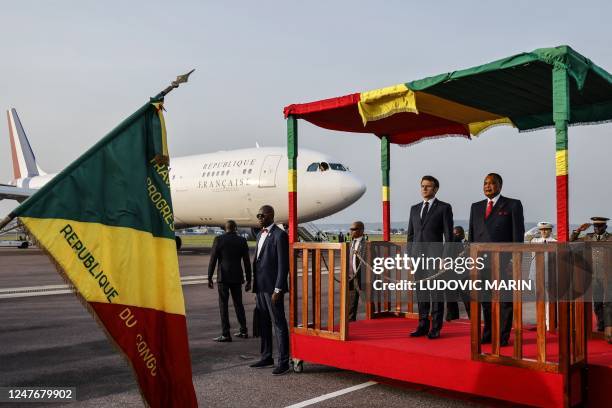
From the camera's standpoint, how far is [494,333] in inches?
212

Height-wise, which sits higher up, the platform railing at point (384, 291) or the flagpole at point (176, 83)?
the flagpole at point (176, 83)

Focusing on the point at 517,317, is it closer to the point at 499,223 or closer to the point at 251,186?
the point at 499,223

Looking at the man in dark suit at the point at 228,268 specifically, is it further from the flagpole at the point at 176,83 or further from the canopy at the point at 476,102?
the flagpole at the point at 176,83

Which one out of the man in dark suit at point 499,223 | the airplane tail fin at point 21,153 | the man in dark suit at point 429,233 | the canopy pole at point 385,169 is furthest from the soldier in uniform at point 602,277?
the airplane tail fin at point 21,153

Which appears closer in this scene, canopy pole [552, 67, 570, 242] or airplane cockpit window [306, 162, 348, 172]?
canopy pole [552, 67, 570, 242]

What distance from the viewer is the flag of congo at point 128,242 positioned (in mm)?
3020

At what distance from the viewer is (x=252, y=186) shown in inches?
927

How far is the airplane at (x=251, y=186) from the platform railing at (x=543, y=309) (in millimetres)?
16803

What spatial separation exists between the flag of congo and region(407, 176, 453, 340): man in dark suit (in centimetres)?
419

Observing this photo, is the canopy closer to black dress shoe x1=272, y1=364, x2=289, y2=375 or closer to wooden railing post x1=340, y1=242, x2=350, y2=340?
wooden railing post x1=340, y1=242, x2=350, y2=340

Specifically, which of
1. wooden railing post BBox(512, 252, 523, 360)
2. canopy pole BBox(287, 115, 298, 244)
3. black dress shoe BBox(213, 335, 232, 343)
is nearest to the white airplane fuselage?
black dress shoe BBox(213, 335, 232, 343)

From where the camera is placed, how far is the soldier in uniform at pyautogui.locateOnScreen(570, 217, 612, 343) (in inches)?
261

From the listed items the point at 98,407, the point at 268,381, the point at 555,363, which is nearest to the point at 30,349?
the point at 98,407

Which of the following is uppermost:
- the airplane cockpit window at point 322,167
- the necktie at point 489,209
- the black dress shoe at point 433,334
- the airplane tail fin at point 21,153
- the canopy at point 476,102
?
the airplane tail fin at point 21,153
